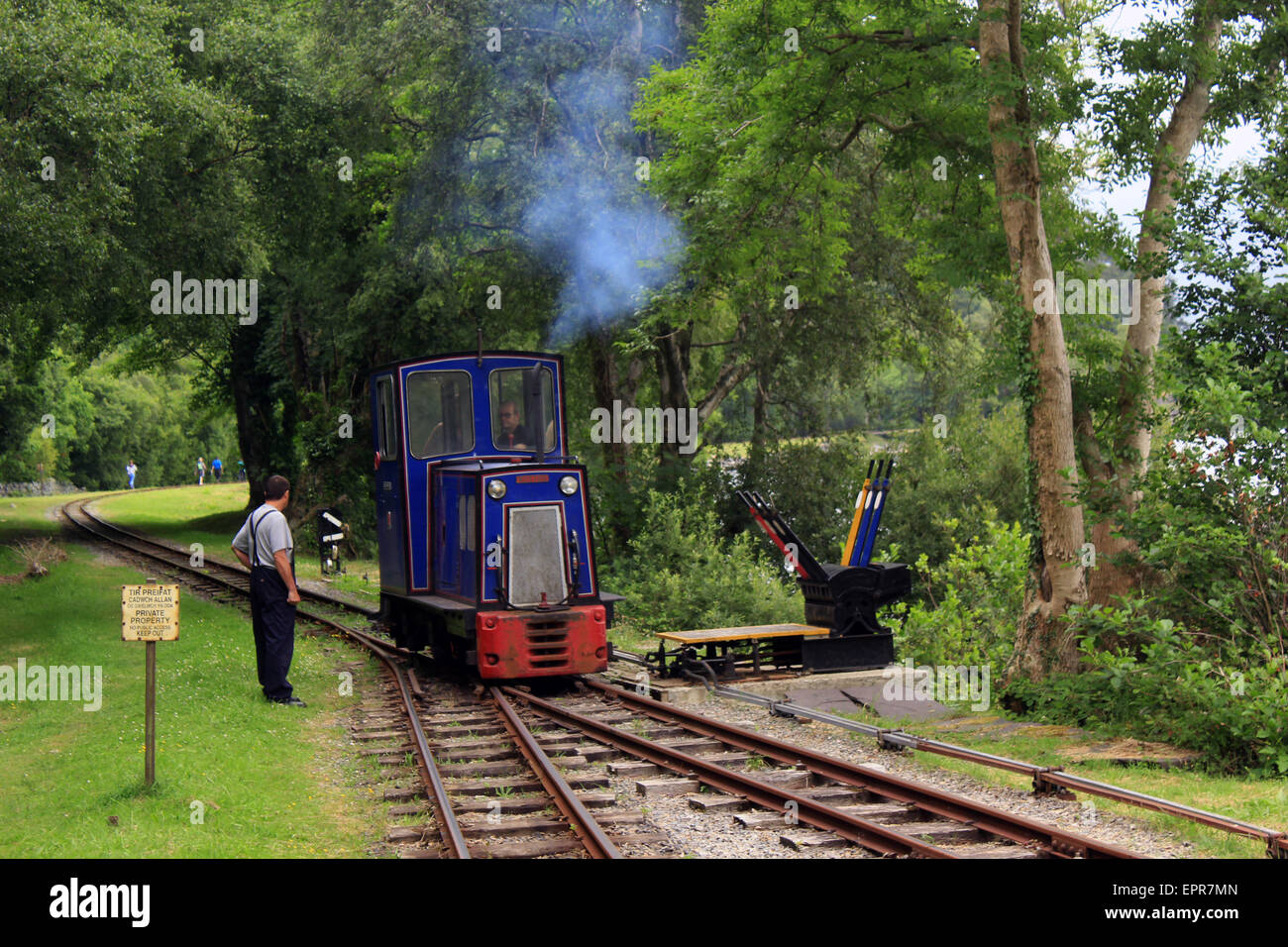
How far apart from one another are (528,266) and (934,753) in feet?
59.8

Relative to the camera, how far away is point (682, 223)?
20266mm

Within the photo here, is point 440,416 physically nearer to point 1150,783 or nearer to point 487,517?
point 487,517

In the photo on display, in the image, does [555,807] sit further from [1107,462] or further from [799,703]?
[1107,462]

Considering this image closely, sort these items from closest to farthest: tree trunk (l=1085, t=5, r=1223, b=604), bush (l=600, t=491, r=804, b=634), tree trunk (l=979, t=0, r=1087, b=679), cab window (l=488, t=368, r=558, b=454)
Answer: tree trunk (l=979, t=0, r=1087, b=679)
tree trunk (l=1085, t=5, r=1223, b=604)
cab window (l=488, t=368, r=558, b=454)
bush (l=600, t=491, r=804, b=634)

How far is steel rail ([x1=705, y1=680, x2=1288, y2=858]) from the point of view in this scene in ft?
22.4

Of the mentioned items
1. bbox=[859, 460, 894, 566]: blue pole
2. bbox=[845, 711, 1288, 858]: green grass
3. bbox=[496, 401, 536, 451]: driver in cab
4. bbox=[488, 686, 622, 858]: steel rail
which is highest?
bbox=[496, 401, 536, 451]: driver in cab

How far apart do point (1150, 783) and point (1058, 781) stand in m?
1.11

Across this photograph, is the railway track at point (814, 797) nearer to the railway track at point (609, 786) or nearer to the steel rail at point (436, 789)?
the railway track at point (609, 786)

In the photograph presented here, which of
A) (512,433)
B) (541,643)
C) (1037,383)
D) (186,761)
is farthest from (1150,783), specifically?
(512,433)

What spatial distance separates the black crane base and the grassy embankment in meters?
5.48

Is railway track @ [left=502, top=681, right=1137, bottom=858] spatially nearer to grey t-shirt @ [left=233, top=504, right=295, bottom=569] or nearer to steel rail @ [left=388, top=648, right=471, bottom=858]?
steel rail @ [left=388, top=648, right=471, bottom=858]

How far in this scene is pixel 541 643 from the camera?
517 inches

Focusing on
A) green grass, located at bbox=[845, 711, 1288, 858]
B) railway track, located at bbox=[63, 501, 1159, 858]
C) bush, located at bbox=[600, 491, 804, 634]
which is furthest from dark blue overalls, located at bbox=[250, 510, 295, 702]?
bush, located at bbox=[600, 491, 804, 634]

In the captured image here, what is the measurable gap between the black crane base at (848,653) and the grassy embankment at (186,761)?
548 cm
